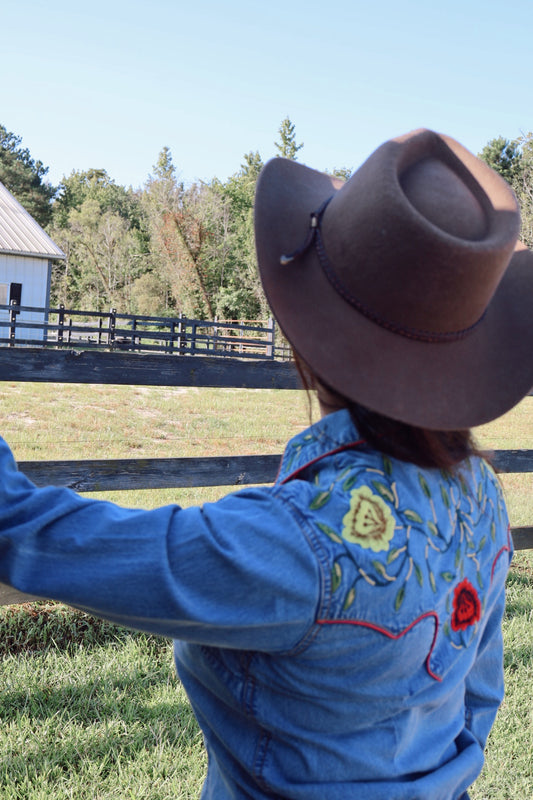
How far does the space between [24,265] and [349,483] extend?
80.1 feet

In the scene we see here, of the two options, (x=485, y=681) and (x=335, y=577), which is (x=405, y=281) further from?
(x=485, y=681)

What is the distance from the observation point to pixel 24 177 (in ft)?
161

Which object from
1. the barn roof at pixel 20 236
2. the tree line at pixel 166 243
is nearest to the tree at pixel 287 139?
the tree line at pixel 166 243

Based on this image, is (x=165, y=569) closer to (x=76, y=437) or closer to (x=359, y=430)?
(x=359, y=430)

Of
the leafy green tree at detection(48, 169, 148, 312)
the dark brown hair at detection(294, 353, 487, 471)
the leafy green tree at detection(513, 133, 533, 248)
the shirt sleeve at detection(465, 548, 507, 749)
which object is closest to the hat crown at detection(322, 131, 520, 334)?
the dark brown hair at detection(294, 353, 487, 471)

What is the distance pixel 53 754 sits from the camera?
2.52m

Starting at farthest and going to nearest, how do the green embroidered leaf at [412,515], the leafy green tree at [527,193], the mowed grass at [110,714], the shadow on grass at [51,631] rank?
the leafy green tree at [527,193] → the shadow on grass at [51,631] → the mowed grass at [110,714] → the green embroidered leaf at [412,515]

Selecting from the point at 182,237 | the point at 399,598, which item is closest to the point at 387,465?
the point at 399,598

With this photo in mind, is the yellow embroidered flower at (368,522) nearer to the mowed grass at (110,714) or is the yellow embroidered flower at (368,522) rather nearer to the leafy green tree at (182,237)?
the mowed grass at (110,714)

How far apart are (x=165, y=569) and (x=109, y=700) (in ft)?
7.88

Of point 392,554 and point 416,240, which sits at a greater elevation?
point 416,240

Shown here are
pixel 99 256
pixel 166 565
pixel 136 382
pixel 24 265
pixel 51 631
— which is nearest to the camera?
pixel 166 565

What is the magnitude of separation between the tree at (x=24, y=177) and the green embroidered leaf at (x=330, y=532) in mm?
52279

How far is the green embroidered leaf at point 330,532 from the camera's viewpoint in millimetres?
803
